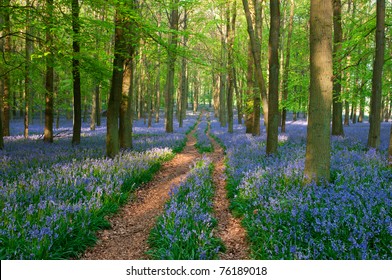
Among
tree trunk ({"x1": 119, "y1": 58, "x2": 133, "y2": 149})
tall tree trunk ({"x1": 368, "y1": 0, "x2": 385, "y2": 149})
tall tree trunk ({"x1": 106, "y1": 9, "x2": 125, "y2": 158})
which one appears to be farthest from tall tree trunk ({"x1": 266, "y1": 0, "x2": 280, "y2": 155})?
tree trunk ({"x1": 119, "y1": 58, "x2": 133, "y2": 149})

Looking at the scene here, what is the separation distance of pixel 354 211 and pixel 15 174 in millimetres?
8057

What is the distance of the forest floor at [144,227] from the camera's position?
4.52 m

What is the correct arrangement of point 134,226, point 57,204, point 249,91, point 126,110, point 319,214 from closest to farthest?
point 319,214
point 57,204
point 134,226
point 126,110
point 249,91

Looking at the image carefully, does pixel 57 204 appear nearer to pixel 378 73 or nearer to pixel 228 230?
pixel 228 230

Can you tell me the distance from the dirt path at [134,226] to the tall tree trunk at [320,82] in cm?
380

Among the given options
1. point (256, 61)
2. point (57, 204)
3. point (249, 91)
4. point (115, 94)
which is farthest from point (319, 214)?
point (249, 91)

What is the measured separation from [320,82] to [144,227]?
185 inches

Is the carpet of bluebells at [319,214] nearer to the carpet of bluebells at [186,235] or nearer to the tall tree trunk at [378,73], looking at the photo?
the carpet of bluebells at [186,235]

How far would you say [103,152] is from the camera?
1163 centimetres

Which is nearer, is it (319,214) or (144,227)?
(319,214)

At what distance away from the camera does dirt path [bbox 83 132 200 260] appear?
4555 mm

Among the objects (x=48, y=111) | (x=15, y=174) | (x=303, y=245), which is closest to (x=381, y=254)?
(x=303, y=245)

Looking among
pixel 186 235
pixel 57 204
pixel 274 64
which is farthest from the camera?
pixel 274 64

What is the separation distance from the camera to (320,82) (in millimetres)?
5543
